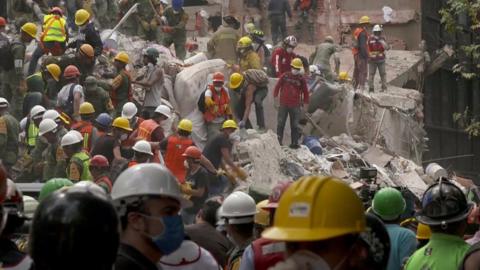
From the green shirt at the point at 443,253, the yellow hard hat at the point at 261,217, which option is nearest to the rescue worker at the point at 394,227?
the yellow hard hat at the point at 261,217

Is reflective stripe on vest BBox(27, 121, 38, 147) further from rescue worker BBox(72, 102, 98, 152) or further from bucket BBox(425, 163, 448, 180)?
bucket BBox(425, 163, 448, 180)

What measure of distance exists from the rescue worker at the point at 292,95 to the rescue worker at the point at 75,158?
675 cm

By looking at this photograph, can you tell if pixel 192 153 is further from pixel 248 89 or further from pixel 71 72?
pixel 248 89

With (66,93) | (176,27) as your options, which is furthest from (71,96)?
(176,27)

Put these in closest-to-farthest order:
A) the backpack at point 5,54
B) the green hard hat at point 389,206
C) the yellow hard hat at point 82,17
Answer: the green hard hat at point 389,206 → the backpack at point 5,54 → the yellow hard hat at point 82,17

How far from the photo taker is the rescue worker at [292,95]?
21.7 m

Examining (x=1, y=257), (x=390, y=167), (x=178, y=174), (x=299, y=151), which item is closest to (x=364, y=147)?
(x=390, y=167)

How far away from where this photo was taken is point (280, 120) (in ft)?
72.4

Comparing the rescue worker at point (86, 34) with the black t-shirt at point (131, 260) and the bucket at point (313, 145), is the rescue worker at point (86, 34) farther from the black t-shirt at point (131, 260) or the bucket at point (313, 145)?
the black t-shirt at point (131, 260)

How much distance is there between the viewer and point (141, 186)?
4.82 meters

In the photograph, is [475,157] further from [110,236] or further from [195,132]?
[110,236]

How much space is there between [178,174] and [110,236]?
13.1 meters

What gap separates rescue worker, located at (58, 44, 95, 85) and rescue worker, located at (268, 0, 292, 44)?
10283mm

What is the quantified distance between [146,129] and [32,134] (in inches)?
66.9
